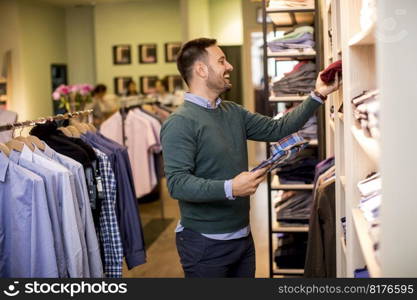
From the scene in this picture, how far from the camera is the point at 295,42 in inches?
162

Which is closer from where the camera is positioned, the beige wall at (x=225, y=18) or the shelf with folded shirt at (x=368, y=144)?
the shelf with folded shirt at (x=368, y=144)

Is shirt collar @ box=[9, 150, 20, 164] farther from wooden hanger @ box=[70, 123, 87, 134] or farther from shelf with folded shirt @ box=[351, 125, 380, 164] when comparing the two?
shelf with folded shirt @ box=[351, 125, 380, 164]

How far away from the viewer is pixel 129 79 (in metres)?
13.5

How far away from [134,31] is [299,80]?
382 inches

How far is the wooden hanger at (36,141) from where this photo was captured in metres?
2.71

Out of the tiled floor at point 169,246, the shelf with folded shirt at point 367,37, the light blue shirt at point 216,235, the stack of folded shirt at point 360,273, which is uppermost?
the shelf with folded shirt at point 367,37

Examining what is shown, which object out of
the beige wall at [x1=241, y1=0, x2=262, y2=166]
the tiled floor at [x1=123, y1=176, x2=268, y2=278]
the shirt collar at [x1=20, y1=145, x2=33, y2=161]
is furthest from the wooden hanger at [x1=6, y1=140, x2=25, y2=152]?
the beige wall at [x1=241, y1=0, x2=262, y2=166]

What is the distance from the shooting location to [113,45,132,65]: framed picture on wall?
527 inches

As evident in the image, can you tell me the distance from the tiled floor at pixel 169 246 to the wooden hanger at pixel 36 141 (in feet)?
7.73

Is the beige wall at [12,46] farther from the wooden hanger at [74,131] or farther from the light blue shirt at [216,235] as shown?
the light blue shirt at [216,235]

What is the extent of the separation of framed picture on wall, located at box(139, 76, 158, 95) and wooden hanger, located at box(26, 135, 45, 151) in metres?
10.7

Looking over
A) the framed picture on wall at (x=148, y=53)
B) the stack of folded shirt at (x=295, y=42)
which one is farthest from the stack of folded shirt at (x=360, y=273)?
the framed picture on wall at (x=148, y=53)

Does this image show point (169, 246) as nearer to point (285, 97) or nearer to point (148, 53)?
point (285, 97)

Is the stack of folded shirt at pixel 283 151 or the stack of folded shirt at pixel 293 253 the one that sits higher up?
the stack of folded shirt at pixel 283 151
